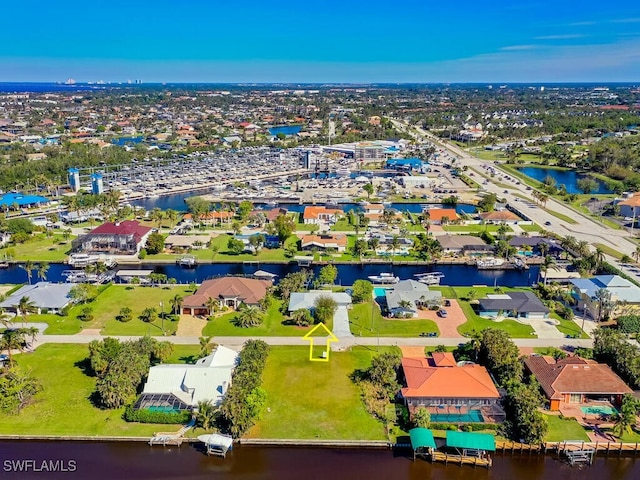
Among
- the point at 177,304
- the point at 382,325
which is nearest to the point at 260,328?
the point at 177,304

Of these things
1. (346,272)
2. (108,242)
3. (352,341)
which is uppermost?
(108,242)

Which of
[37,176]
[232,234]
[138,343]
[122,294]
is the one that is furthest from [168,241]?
[37,176]

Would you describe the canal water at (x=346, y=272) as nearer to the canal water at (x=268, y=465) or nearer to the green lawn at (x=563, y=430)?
the green lawn at (x=563, y=430)

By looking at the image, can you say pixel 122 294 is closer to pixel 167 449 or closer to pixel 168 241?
pixel 168 241

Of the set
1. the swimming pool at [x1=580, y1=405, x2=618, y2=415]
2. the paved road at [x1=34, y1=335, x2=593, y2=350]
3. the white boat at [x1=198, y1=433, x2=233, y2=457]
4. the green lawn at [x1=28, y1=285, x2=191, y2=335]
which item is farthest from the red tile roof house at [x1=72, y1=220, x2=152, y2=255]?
the swimming pool at [x1=580, y1=405, x2=618, y2=415]

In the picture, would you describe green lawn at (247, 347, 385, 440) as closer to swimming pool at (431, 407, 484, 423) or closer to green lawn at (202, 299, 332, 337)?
green lawn at (202, 299, 332, 337)

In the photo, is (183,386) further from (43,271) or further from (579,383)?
(43,271)
